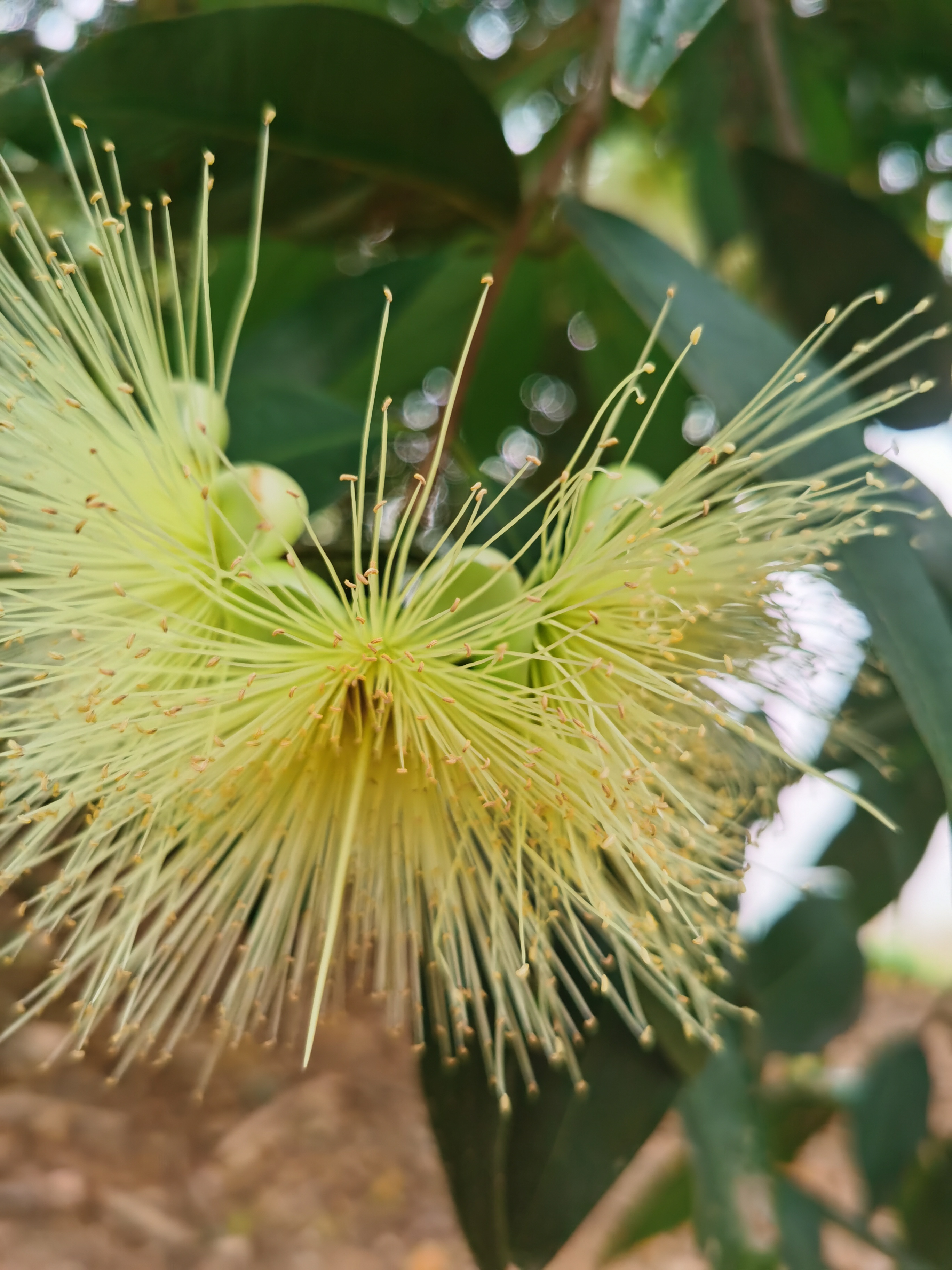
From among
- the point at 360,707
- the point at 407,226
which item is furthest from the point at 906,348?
the point at 407,226

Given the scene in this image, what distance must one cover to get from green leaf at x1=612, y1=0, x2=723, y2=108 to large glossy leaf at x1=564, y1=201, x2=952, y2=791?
0.60ft

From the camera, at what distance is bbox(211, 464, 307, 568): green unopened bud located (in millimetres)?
413

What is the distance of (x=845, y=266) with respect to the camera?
0.71 meters

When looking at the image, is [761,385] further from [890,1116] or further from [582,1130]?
[890,1116]

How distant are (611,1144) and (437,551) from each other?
0.42 m

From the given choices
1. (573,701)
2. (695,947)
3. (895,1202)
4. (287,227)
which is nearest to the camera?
(573,701)

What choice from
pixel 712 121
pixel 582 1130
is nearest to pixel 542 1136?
pixel 582 1130

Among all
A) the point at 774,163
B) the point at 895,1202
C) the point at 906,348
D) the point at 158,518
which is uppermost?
the point at 774,163

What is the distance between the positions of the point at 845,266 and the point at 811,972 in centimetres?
76

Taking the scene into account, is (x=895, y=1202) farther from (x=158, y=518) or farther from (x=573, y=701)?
(x=158, y=518)

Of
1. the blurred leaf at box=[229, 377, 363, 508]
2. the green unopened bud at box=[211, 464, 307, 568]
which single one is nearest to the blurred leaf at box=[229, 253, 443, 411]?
the blurred leaf at box=[229, 377, 363, 508]

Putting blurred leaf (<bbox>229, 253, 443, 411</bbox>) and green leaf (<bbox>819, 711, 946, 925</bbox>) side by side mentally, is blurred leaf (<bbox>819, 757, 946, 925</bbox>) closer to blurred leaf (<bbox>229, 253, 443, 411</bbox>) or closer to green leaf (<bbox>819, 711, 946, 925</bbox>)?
green leaf (<bbox>819, 711, 946, 925</bbox>)

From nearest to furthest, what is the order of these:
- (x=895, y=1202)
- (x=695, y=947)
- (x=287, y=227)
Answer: (x=695, y=947) → (x=287, y=227) → (x=895, y=1202)

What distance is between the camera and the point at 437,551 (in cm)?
42
